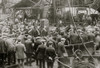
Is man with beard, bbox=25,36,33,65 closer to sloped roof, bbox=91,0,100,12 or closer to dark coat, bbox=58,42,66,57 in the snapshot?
dark coat, bbox=58,42,66,57

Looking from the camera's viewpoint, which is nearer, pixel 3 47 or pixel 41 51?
pixel 41 51

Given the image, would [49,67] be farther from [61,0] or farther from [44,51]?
[61,0]

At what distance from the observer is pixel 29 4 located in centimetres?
3278

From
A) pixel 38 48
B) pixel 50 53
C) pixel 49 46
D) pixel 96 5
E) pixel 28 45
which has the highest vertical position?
pixel 96 5

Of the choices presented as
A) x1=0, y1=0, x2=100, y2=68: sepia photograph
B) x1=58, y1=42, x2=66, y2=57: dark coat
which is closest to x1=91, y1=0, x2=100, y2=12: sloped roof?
x1=0, y1=0, x2=100, y2=68: sepia photograph

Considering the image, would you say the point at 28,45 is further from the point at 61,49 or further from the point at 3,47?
the point at 61,49

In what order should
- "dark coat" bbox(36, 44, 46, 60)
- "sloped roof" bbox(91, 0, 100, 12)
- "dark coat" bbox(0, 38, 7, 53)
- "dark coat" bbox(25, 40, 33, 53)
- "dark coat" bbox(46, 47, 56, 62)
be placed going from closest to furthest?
"dark coat" bbox(46, 47, 56, 62), "dark coat" bbox(36, 44, 46, 60), "dark coat" bbox(0, 38, 7, 53), "dark coat" bbox(25, 40, 33, 53), "sloped roof" bbox(91, 0, 100, 12)

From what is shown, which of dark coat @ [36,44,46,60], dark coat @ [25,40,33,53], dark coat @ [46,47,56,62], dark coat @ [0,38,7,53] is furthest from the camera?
dark coat @ [25,40,33,53]

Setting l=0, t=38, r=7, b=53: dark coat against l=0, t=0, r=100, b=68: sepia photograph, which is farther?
l=0, t=38, r=7, b=53: dark coat

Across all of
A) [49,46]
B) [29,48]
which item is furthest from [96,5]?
[49,46]

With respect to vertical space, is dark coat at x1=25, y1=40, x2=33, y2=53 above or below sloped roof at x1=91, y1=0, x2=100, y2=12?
below

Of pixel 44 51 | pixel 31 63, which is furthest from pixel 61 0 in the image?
pixel 44 51

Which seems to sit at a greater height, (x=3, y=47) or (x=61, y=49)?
(x=3, y=47)

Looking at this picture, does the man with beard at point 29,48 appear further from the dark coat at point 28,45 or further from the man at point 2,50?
Answer: the man at point 2,50
